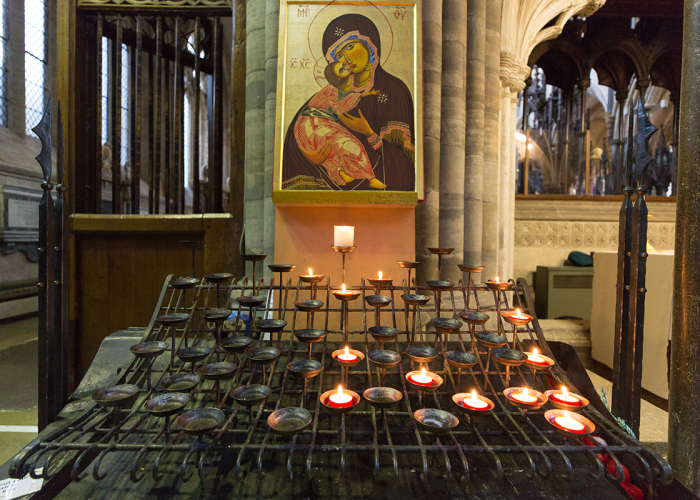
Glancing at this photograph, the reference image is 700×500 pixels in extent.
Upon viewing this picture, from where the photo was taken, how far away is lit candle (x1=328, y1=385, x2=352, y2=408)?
1014 mm

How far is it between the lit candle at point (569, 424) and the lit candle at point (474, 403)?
201mm

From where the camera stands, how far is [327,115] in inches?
83.4

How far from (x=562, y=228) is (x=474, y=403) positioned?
16.3ft

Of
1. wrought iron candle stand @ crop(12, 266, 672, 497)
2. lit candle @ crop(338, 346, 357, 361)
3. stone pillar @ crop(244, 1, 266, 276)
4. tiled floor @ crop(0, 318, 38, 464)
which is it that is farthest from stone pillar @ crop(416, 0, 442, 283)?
tiled floor @ crop(0, 318, 38, 464)

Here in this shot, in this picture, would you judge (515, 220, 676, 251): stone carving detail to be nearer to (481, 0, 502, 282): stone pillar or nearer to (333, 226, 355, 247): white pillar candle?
(481, 0, 502, 282): stone pillar

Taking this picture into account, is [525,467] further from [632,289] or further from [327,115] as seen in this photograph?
[327,115]

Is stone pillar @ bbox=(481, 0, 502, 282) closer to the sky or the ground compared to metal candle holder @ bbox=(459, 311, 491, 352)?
closer to the sky

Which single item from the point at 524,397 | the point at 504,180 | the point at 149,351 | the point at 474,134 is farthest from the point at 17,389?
the point at 504,180

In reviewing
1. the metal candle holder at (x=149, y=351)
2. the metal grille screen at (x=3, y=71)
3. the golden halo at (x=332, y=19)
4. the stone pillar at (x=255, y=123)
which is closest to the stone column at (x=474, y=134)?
the golden halo at (x=332, y=19)

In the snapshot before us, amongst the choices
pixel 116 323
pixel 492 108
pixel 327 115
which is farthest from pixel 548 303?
pixel 116 323

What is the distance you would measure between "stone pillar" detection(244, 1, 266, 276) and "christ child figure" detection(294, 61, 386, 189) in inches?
27.6

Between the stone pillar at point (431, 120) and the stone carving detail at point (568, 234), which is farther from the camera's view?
the stone carving detail at point (568, 234)

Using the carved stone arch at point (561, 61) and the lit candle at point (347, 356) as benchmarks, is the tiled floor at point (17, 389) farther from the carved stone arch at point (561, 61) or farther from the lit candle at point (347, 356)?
the carved stone arch at point (561, 61)

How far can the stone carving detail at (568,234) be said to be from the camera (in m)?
5.12
